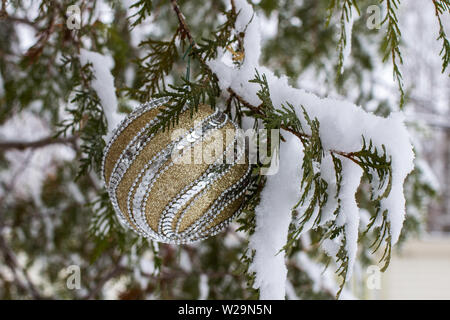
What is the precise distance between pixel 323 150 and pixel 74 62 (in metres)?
0.58

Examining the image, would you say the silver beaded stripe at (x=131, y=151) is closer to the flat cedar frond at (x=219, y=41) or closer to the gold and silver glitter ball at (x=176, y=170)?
the gold and silver glitter ball at (x=176, y=170)

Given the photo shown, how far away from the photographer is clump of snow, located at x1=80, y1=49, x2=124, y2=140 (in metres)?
0.82

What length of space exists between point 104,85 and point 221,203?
436 millimetres

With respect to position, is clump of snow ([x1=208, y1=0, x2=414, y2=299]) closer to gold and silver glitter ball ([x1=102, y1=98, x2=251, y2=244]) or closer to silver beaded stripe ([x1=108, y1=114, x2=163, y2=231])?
gold and silver glitter ball ([x1=102, y1=98, x2=251, y2=244])

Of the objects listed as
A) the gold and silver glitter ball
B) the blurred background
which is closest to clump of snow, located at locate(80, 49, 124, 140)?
the blurred background

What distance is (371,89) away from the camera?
179 centimetres

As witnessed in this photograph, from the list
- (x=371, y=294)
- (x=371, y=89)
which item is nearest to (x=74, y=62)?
(x=371, y=89)

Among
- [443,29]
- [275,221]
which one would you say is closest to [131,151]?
[275,221]

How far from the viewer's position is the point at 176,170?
0.53 m

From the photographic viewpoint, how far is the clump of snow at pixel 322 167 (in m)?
0.55

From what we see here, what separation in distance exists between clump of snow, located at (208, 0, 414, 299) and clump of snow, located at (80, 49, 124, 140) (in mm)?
285

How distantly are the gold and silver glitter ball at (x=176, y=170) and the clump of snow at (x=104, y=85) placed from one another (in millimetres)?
255

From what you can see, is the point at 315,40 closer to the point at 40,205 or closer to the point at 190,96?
the point at 190,96

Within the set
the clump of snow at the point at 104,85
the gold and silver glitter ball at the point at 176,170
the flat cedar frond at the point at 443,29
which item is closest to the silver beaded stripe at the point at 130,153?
the gold and silver glitter ball at the point at 176,170
